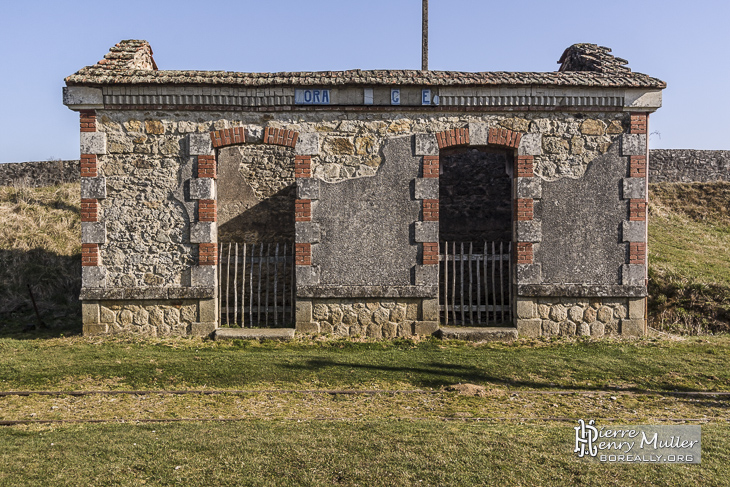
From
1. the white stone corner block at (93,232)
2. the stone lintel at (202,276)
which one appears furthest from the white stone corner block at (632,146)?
the white stone corner block at (93,232)

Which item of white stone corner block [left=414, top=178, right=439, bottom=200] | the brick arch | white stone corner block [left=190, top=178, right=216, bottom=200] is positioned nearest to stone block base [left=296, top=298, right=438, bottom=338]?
white stone corner block [left=414, top=178, right=439, bottom=200]

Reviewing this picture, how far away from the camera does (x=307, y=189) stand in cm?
925

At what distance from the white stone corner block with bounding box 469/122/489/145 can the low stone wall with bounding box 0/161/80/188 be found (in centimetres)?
1451

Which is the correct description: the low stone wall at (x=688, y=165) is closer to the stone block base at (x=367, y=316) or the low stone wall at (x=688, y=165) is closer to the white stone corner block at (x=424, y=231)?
the white stone corner block at (x=424, y=231)

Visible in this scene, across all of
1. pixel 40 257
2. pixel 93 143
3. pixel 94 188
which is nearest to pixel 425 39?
pixel 93 143

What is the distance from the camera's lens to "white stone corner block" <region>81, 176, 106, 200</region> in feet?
30.1

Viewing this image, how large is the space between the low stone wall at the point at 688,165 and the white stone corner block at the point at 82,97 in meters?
17.6

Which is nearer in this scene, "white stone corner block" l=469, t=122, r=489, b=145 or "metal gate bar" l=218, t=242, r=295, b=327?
"white stone corner block" l=469, t=122, r=489, b=145

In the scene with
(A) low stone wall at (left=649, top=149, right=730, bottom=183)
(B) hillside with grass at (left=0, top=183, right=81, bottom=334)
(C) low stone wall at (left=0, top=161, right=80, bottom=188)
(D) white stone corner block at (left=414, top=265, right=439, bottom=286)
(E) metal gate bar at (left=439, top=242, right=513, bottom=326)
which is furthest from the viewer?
(A) low stone wall at (left=649, top=149, right=730, bottom=183)

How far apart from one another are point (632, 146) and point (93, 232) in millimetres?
9144

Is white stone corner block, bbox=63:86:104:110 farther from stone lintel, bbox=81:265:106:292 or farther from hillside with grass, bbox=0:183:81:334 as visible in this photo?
hillside with grass, bbox=0:183:81:334

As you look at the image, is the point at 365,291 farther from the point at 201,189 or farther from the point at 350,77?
the point at 350,77

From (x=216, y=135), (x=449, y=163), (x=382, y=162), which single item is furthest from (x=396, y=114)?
(x=449, y=163)

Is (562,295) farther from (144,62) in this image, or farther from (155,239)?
(144,62)
